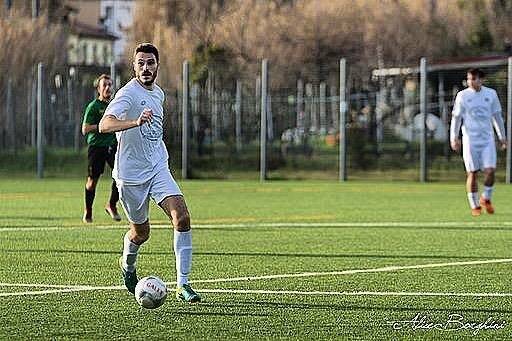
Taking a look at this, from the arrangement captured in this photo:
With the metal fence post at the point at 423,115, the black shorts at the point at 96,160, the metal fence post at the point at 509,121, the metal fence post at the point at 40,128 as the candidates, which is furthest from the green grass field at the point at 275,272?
the metal fence post at the point at 40,128

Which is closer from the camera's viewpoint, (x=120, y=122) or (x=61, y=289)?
(x=120, y=122)

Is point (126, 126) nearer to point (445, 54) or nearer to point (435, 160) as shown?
point (435, 160)

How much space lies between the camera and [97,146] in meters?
20.4

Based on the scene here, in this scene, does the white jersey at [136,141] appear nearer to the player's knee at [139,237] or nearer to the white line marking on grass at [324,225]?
the player's knee at [139,237]

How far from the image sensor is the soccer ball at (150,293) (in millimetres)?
10281

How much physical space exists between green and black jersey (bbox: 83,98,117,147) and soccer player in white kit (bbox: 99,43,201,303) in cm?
840

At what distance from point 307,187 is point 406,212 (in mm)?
9543

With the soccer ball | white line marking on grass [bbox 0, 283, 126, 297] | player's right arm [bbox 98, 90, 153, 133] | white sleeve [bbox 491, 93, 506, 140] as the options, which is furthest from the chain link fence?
the soccer ball

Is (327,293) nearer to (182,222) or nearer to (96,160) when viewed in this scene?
(182,222)

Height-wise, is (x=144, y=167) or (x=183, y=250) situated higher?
(x=144, y=167)

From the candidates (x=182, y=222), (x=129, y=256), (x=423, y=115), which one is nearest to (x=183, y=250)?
(x=182, y=222)

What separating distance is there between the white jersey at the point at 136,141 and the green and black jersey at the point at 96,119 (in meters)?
8.41

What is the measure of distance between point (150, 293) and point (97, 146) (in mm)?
10328

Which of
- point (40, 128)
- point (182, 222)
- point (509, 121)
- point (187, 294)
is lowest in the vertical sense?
point (187, 294)
